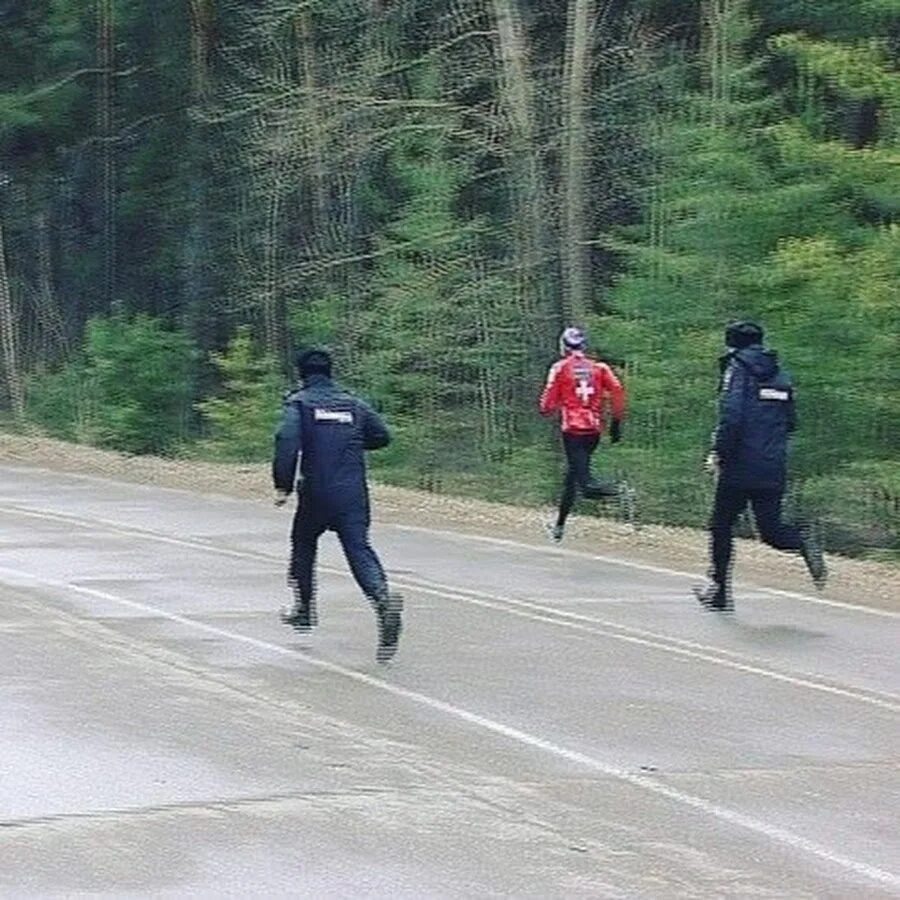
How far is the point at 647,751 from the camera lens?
10.1 m

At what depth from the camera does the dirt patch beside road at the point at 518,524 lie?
1728cm

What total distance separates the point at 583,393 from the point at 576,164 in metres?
10.3

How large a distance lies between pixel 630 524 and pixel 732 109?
689cm

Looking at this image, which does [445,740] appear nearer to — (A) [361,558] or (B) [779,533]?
(A) [361,558]

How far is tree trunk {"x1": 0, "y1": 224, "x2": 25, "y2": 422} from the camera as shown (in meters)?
45.7

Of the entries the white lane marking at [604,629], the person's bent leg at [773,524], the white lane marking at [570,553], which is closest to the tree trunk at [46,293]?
the white lane marking at [570,553]

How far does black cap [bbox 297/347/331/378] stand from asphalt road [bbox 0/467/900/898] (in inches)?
65.5

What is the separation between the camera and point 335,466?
12484 mm

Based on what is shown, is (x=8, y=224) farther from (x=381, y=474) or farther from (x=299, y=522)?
(x=299, y=522)

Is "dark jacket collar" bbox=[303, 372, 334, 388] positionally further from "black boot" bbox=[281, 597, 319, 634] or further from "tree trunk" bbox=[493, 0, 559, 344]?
"tree trunk" bbox=[493, 0, 559, 344]

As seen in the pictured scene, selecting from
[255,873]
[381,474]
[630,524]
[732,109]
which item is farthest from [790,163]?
[255,873]

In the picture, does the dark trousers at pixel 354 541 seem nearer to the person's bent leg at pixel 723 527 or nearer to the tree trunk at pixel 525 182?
the person's bent leg at pixel 723 527

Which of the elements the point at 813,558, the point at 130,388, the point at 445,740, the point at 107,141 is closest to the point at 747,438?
the point at 813,558

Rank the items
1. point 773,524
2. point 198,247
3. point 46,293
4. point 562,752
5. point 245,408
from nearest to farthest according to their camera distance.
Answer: point 562,752
point 773,524
point 245,408
point 198,247
point 46,293
